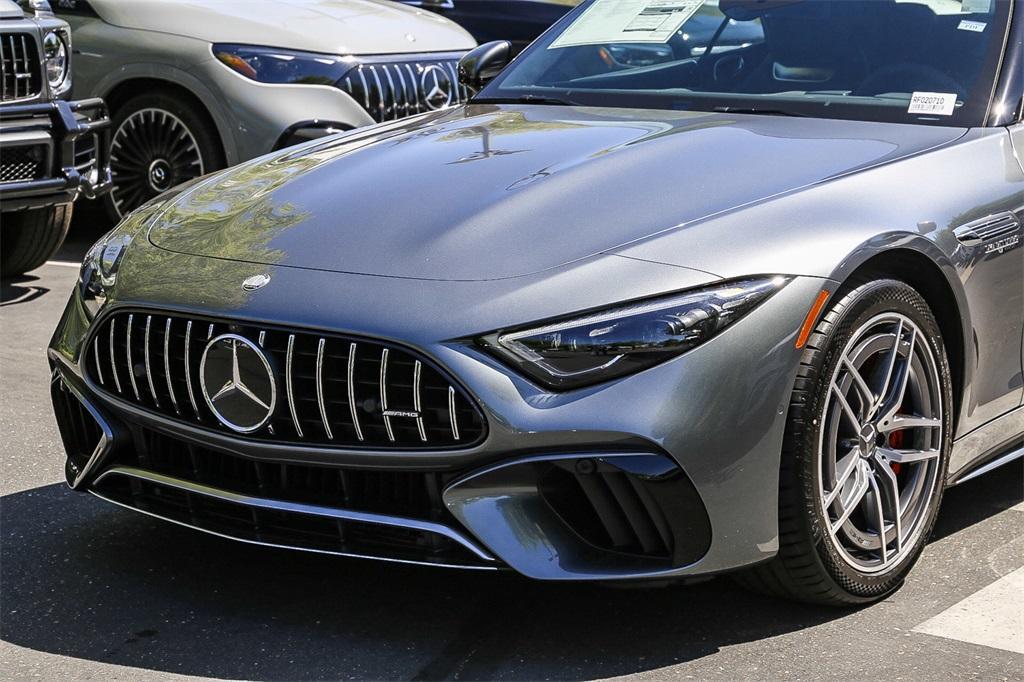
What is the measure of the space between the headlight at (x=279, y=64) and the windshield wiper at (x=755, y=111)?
12.4 feet

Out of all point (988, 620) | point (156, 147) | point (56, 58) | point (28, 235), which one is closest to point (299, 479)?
point (988, 620)

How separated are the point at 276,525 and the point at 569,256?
0.85 meters

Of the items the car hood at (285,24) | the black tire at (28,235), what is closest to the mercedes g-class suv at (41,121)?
the black tire at (28,235)

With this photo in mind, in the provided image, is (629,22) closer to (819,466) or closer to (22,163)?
(819,466)

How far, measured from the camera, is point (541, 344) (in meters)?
2.97

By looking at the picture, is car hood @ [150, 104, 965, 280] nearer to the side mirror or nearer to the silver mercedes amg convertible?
the silver mercedes amg convertible

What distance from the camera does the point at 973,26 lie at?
416 cm

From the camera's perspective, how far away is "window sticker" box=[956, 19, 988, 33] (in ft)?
13.6

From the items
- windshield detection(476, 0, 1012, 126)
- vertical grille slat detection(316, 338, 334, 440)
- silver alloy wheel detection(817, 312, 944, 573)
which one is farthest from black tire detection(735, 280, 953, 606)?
vertical grille slat detection(316, 338, 334, 440)

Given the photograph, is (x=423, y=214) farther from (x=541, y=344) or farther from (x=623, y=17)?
(x=623, y=17)

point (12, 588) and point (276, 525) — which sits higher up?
point (276, 525)

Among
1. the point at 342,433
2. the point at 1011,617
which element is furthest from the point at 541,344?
the point at 1011,617

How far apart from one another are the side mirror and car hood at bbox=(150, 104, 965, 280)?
1064 mm

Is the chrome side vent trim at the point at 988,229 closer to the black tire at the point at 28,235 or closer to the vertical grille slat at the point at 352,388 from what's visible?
the vertical grille slat at the point at 352,388
